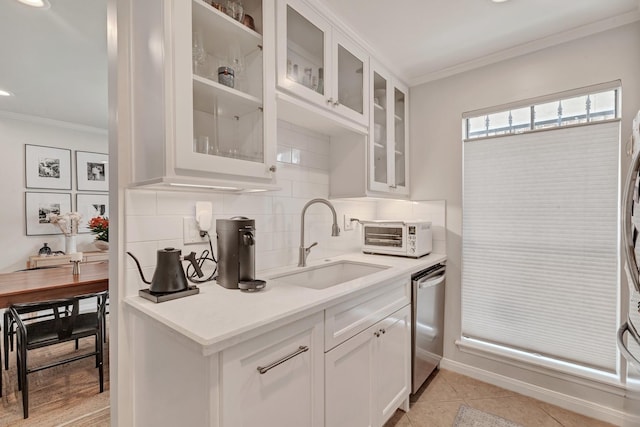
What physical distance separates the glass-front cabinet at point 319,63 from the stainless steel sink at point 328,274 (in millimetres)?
957

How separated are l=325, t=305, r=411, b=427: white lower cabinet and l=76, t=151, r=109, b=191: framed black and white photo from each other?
4.43m

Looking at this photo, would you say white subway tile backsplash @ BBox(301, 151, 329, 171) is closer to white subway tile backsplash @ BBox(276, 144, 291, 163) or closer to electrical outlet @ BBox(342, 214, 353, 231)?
white subway tile backsplash @ BBox(276, 144, 291, 163)

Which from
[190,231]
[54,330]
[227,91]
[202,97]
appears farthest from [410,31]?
[54,330]

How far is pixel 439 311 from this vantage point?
2.24 meters

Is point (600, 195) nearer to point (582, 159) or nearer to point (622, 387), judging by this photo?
point (582, 159)

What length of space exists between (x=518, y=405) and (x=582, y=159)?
5.29 feet

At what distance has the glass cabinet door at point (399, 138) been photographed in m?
2.36

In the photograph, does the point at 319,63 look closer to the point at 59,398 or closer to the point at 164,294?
the point at 164,294

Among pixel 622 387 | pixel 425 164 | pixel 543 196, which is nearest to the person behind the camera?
pixel 622 387

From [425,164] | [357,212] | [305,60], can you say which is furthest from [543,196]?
[305,60]

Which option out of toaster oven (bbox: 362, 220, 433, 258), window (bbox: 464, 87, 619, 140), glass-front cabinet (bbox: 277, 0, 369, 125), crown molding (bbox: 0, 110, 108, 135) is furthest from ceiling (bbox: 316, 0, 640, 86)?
crown molding (bbox: 0, 110, 108, 135)

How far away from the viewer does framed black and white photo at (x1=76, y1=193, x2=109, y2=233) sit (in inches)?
158

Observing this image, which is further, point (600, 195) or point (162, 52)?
point (600, 195)

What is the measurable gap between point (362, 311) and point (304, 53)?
4.40 ft
